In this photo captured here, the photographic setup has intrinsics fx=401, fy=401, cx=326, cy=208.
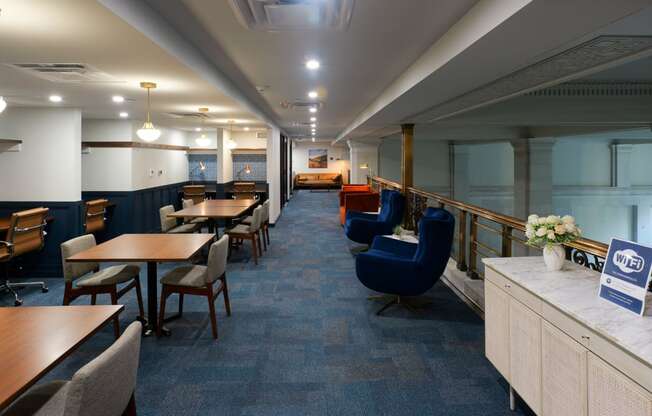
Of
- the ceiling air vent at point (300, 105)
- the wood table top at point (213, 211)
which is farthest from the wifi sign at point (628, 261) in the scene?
the ceiling air vent at point (300, 105)

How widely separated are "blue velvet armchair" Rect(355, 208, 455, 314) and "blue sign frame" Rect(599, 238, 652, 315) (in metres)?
1.56

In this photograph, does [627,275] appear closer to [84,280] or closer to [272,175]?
[84,280]

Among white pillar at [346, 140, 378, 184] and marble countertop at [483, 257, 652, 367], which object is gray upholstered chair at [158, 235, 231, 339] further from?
white pillar at [346, 140, 378, 184]

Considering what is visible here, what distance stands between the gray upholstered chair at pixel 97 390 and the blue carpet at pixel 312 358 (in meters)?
0.81

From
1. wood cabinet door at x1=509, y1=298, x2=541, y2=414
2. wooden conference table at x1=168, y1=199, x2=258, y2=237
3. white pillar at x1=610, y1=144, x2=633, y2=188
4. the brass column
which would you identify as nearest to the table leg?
wooden conference table at x1=168, y1=199, x2=258, y2=237

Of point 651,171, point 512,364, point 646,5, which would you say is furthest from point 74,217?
point 651,171

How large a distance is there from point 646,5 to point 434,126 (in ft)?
21.6

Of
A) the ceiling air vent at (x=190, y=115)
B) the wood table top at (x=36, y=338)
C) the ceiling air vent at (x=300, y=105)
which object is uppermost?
the ceiling air vent at (x=300, y=105)

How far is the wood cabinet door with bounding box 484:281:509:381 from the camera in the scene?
88.2 inches

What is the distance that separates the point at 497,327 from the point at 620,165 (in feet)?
42.4

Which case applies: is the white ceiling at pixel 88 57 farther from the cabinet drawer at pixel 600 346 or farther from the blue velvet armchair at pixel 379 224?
the cabinet drawer at pixel 600 346

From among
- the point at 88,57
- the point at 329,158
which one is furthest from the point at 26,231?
the point at 329,158

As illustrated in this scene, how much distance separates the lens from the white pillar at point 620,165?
12.2 m

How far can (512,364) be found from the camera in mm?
2176
